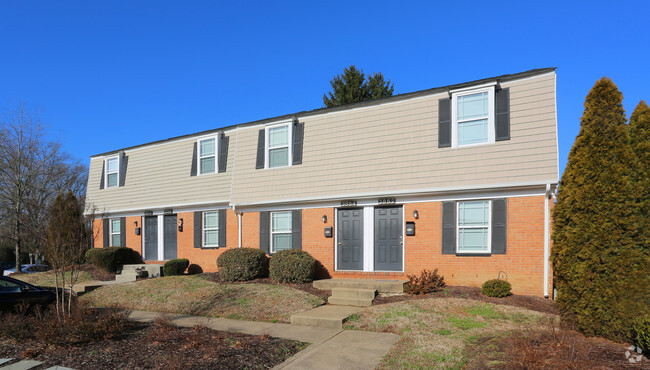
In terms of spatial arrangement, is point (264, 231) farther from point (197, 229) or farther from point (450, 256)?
Answer: point (450, 256)

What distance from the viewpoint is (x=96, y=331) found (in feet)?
21.6

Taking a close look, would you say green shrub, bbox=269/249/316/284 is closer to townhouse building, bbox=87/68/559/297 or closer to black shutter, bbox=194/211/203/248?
townhouse building, bbox=87/68/559/297

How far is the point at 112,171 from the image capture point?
61.8 feet

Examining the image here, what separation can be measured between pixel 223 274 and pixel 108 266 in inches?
259

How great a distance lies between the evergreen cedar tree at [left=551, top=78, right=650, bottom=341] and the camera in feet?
19.9

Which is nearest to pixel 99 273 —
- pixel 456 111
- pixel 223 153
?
pixel 223 153

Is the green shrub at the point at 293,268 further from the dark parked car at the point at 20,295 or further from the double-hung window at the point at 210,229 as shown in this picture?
the dark parked car at the point at 20,295

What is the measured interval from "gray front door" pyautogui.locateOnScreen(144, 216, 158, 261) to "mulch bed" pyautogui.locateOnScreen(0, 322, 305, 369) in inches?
411

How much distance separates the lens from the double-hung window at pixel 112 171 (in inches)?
734

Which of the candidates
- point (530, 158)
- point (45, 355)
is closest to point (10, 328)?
point (45, 355)

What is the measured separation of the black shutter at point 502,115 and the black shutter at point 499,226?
165cm

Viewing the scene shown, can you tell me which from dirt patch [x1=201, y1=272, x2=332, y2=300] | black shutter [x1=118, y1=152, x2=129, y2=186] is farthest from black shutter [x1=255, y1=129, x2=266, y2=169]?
black shutter [x1=118, y1=152, x2=129, y2=186]

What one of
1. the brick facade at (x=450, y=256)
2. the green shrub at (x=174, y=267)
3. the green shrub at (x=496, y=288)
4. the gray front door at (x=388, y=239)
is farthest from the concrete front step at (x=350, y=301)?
the green shrub at (x=174, y=267)

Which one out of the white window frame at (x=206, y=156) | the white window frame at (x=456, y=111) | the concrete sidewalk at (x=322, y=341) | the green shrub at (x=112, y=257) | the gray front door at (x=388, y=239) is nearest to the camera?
the concrete sidewalk at (x=322, y=341)
